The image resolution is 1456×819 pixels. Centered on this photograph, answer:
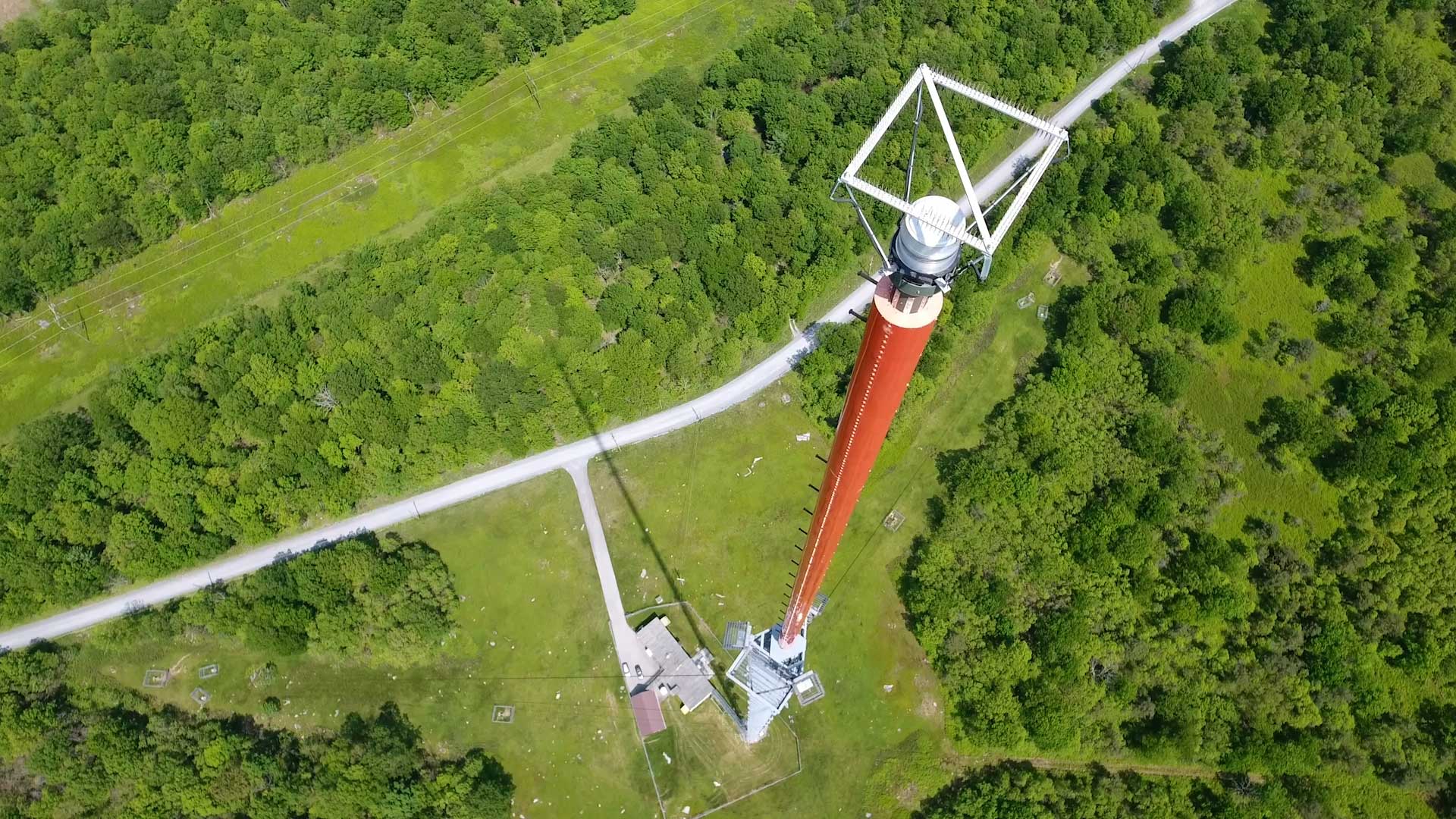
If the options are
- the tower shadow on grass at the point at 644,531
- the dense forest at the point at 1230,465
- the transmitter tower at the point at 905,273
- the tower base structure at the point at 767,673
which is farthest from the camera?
the tower shadow on grass at the point at 644,531

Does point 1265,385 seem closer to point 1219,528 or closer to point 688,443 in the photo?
point 1219,528

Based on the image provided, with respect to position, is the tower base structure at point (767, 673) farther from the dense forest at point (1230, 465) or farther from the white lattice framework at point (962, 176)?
the white lattice framework at point (962, 176)

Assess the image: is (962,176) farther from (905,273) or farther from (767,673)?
(767,673)

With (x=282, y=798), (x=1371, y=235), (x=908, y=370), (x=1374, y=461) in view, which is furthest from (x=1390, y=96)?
(x=282, y=798)

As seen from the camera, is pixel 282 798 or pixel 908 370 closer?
pixel 908 370

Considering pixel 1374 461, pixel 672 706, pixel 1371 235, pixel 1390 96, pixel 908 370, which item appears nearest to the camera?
pixel 908 370

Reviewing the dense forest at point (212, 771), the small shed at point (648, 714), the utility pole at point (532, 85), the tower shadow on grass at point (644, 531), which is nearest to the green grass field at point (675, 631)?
the tower shadow on grass at point (644, 531)

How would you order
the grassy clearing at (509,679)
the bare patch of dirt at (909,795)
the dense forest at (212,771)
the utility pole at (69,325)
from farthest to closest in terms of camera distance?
the utility pole at (69,325), the grassy clearing at (509,679), the bare patch of dirt at (909,795), the dense forest at (212,771)
